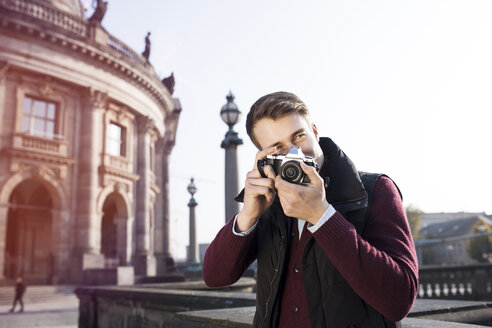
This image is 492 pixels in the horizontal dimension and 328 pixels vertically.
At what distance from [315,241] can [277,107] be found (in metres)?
0.60

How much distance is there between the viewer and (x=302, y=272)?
5.78ft

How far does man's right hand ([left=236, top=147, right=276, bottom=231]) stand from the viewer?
1825 mm

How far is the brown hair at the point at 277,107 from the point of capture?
1.89 m

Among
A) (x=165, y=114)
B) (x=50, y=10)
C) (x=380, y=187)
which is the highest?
(x=50, y=10)

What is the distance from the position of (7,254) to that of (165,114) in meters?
14.4

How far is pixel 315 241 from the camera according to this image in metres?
1.77

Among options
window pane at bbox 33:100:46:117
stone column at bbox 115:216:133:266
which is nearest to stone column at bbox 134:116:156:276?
A: stone column at bbox 115:216:133:266

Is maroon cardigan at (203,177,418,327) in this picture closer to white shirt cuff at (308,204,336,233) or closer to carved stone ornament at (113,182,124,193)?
white shirt cuff at (308,204,336,233)

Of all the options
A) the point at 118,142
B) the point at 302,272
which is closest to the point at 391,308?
the point at 302,272

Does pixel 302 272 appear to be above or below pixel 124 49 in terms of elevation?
below

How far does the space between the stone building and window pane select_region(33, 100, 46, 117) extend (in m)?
0.05

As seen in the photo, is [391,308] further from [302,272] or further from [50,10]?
[50,10]

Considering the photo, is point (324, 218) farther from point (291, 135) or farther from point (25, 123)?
point (25, 123)

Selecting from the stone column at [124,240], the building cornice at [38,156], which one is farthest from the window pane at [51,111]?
the stone column at [124,240]
